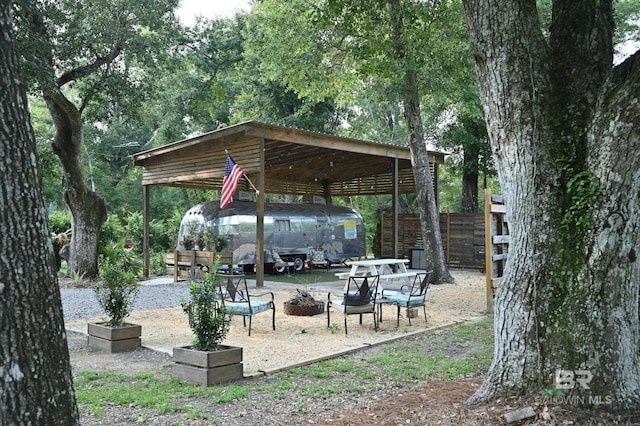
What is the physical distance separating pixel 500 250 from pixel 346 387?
597cm

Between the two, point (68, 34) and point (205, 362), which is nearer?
point (205, 362)

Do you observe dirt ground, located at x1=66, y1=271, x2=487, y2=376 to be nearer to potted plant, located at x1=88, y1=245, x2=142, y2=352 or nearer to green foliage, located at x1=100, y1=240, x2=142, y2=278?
potted plant, located at x1=88, y1=245, x2=142, y2=352

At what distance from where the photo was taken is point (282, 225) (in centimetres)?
1870

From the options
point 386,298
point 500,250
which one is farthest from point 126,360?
point 500,250

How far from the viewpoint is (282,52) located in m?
16.2

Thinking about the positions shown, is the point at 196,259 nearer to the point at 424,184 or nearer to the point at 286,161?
the point at 286,161

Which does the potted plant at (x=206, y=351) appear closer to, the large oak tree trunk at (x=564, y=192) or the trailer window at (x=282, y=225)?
the large oak tree trunk at (x=564, y=192)

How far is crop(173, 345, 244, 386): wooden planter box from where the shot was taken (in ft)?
18.0

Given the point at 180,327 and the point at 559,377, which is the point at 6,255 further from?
the point at 180,327

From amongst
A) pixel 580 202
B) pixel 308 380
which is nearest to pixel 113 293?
pixel 308 380

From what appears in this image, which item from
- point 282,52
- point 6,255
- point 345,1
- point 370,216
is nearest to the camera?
point 6,255

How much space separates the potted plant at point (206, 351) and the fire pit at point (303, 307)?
402cm

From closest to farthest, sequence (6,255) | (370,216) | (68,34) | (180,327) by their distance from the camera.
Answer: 1. (6,255)
2. (180,327)
3. (68,34)
4. (370,216)

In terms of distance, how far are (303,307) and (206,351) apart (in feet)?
14.5
